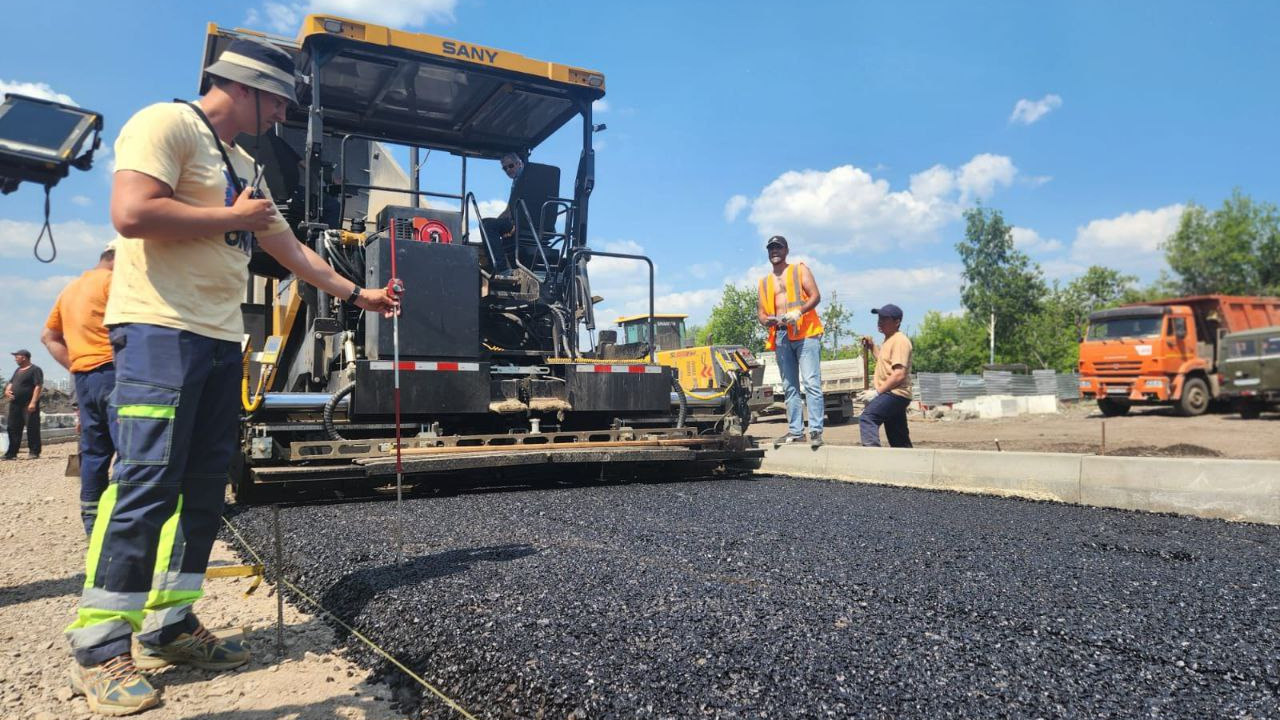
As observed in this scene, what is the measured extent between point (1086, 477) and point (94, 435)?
4665mm

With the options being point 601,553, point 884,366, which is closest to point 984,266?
point 884,366

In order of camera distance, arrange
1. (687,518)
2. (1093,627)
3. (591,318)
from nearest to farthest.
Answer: (1093,627) < (687,518) < (591,318)

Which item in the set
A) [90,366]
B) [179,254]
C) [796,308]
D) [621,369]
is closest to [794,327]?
[796,308]

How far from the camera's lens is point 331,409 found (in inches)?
175

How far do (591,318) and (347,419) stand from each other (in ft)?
6.11

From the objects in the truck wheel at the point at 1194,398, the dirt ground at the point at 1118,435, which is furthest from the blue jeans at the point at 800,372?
the truck wheel at the point at 1194,398

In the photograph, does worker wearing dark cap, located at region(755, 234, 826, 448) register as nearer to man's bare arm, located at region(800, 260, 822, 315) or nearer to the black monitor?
man's bare arm, located at region(800, 260, 822, 315)

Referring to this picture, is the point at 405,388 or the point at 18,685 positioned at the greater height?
the point at 405,388

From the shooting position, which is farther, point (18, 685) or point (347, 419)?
point (347, 419)

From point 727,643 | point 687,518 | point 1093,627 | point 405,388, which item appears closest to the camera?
point 727,643

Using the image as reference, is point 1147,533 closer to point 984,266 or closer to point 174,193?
point 174,193

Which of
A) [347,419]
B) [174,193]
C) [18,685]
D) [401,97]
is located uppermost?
[401,97]

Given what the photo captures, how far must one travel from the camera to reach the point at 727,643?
1767 mm

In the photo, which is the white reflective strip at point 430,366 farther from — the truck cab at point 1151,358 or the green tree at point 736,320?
the green tree at point 736,320
